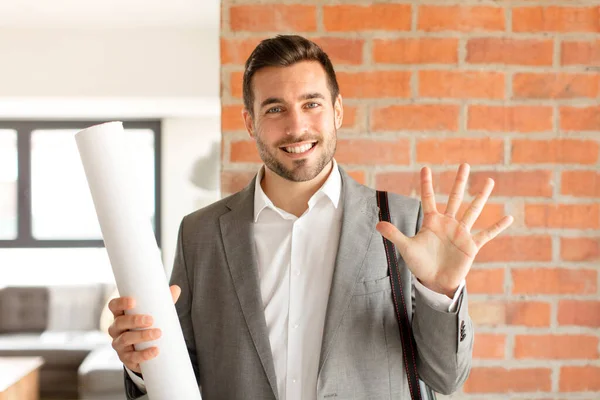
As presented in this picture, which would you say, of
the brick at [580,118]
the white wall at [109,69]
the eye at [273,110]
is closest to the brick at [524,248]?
the brick at [580,118]

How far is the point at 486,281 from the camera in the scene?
65.4 inches

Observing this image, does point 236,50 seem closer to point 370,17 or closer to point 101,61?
point 370,17

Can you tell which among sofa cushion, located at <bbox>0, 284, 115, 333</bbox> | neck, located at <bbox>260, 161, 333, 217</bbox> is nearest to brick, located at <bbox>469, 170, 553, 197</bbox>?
neck, located at <bbox>260, 161, 333, 217</bbox>

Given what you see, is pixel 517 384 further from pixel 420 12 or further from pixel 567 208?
pixel 420 12

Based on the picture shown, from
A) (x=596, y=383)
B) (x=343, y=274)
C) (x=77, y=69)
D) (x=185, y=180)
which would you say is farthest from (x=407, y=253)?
(x=185, y=180)

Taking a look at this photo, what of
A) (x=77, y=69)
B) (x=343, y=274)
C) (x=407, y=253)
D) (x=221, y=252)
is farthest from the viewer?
(x=77, y=69)

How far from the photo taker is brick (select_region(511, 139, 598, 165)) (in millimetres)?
1665

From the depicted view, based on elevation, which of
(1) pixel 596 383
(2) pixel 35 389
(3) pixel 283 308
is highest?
(3) pixel 283 308

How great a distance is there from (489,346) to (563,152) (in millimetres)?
611

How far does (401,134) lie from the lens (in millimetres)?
1649

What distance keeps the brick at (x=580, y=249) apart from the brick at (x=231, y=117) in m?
1.02

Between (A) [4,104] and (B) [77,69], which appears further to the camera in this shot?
(A) [4,104]

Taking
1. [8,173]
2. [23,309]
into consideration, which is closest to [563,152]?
[23,309]

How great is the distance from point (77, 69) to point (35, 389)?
2.85 m
